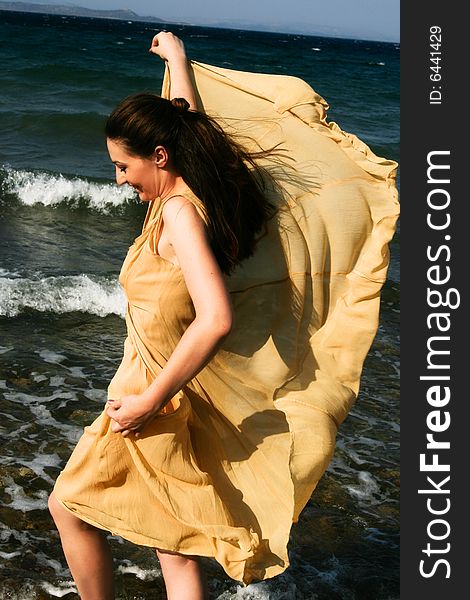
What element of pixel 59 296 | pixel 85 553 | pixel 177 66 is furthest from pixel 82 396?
pixel 177 66

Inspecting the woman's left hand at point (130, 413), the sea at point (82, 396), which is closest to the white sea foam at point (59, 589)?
the sea at point (82, 396)

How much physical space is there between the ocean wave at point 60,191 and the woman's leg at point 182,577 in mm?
10043

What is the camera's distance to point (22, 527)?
445 centimetres

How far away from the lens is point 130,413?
8.70 ft

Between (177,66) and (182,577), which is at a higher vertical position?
(177,66)

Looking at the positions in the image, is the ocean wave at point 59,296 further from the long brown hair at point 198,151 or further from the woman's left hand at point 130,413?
the long brown hair at point 198,151

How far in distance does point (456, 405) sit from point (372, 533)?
1.30 metres

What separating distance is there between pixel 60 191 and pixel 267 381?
410 inches

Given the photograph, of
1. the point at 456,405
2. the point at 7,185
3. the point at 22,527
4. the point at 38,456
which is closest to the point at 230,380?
the point at 456,405

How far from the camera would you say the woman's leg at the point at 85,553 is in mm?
2924

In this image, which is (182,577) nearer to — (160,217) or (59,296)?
(160,217)

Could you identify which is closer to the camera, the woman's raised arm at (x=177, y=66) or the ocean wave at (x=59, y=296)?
the woman's raised arm at (x=177, y=66)

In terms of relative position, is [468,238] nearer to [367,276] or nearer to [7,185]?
[367,276]

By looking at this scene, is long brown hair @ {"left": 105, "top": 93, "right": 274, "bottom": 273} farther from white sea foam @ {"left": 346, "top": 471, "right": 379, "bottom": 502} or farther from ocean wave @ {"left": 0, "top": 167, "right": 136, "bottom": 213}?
ocean wave @ {"left": 0, "top": 167, "right": 136, "bottom": 213}
